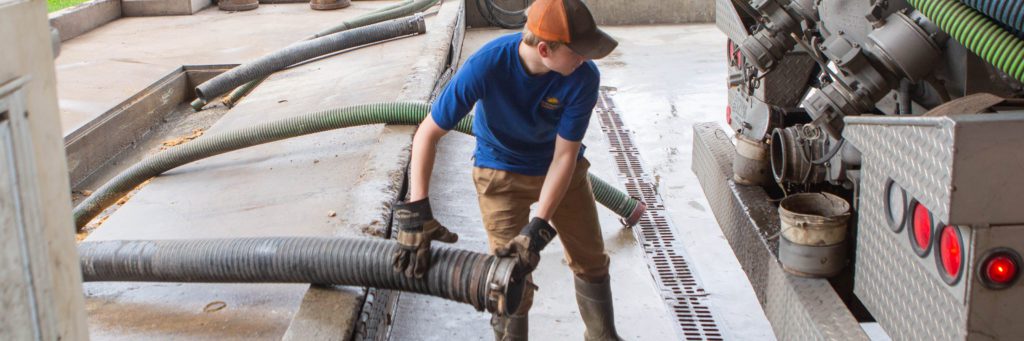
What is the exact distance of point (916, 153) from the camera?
2.22 meters

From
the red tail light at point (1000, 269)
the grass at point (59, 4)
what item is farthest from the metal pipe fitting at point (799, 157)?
the grass at point (59, 4)

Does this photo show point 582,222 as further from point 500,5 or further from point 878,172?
point 500,5

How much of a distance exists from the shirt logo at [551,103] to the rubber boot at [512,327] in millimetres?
Result: 800

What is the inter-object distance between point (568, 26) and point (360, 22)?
7.15 metres

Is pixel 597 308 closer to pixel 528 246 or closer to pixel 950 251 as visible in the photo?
pixel 528 246

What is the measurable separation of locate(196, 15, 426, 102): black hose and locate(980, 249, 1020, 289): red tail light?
6633 mm

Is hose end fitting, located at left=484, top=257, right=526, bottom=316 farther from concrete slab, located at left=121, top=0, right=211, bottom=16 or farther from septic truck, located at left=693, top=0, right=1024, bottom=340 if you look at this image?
concrete slab, located at left=121, top=0, right=211, bottom=16

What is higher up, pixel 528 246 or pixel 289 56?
pixel 528 246

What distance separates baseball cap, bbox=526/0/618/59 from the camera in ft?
9.31

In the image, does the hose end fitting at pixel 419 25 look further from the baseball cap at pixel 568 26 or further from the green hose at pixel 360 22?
the baseball cap at pixel 568 26

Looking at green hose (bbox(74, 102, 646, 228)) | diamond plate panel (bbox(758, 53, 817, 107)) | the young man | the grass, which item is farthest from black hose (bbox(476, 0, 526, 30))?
the young man

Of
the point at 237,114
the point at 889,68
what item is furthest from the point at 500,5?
the point at 889,68

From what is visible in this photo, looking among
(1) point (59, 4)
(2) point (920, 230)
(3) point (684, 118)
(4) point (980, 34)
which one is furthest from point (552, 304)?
(1) point (59, 4)

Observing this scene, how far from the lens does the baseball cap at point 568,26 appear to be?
2.84 meters
